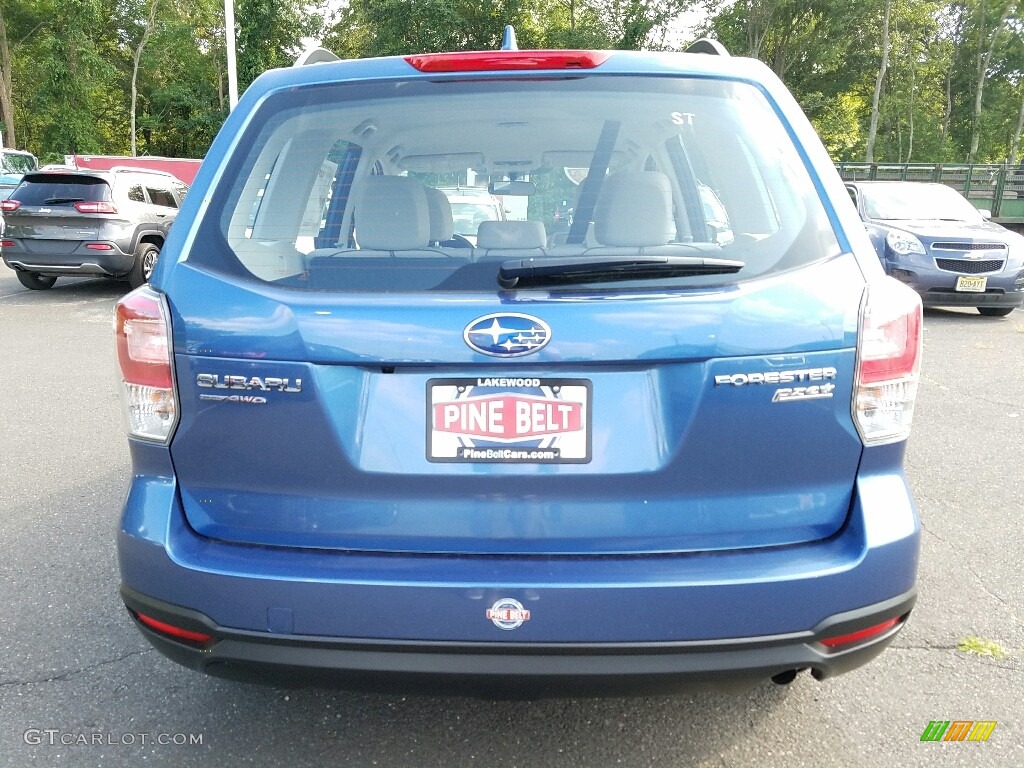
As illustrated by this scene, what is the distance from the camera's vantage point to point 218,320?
1826mm

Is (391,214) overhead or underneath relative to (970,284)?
overhead

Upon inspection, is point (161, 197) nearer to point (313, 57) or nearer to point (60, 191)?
point (60, 191)

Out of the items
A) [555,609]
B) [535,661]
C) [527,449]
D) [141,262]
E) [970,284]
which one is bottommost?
[141,262]

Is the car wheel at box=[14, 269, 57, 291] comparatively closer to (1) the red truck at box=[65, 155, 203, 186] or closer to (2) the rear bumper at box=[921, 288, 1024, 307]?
(2) the rear bumper at box=[921, 288, 1024, 307]

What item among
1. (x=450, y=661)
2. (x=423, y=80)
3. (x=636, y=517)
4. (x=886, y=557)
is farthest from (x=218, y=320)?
(x=886, y=557)

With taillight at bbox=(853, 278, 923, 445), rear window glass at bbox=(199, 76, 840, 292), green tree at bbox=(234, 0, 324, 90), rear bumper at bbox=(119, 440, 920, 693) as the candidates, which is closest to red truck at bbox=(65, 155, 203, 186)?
green tree at bbox=(234, 0, 324, 90)

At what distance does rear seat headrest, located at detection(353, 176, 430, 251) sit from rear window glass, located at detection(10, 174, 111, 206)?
11.0m

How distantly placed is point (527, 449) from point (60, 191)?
11.9 metres

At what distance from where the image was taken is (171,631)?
192 cm

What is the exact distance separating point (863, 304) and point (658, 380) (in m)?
0.49

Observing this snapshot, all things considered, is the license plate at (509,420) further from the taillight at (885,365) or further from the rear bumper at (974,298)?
the rear bumper at (974,298)

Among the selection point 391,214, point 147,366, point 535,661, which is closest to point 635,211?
point 391,214

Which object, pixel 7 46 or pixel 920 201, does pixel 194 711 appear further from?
pixel 7 46

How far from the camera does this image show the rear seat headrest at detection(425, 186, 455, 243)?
199 centimetres
